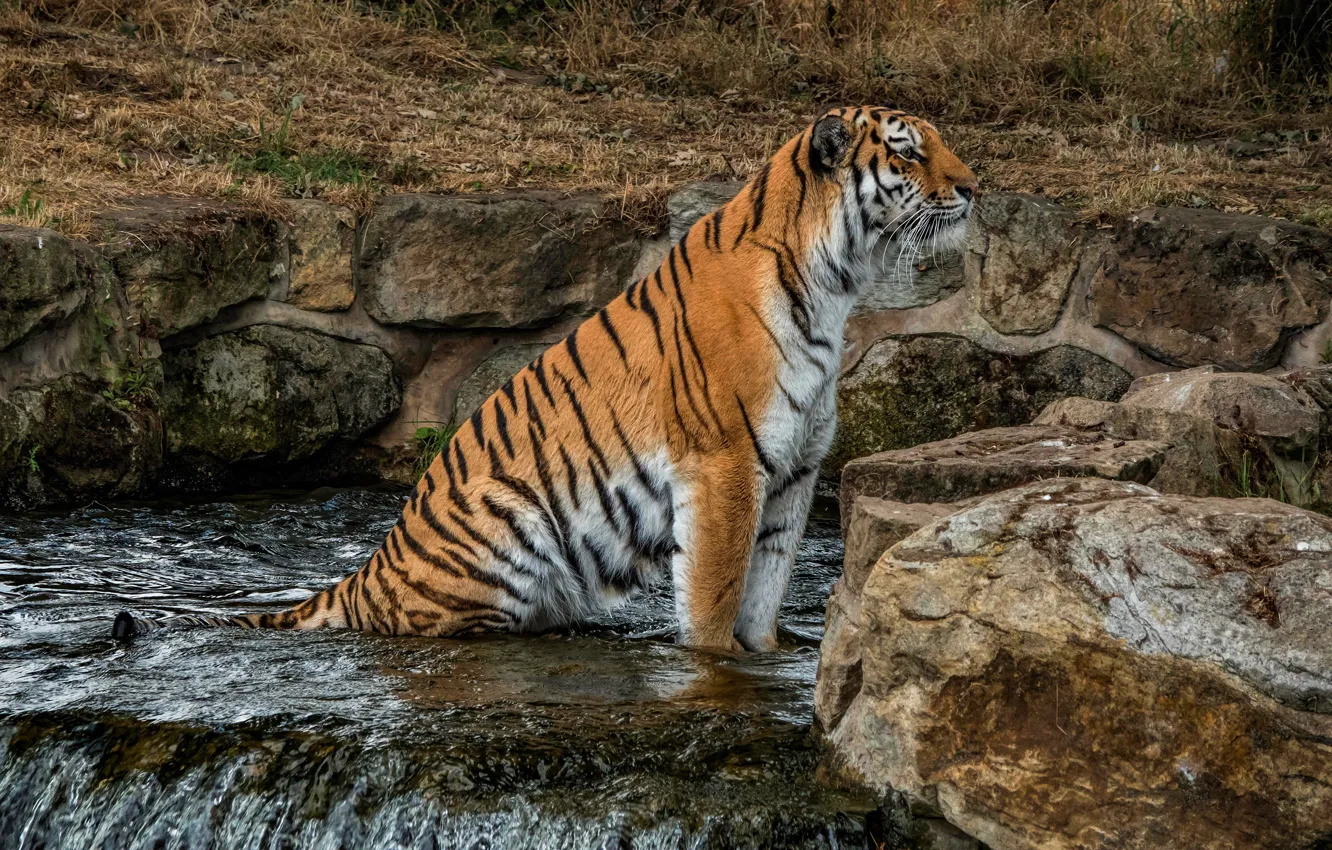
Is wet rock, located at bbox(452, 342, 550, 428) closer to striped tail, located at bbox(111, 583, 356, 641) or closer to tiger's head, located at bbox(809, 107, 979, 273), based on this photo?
striped tail, located at bbox(111, 583, 356, 641)

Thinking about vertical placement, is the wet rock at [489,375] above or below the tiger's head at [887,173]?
below

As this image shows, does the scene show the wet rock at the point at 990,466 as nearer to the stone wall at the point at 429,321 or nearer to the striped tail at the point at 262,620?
the striped tail at the point at 262,620

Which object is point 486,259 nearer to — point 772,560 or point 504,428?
point 504,428

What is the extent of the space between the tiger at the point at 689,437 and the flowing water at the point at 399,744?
161 millimetres

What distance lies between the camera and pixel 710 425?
4.01m

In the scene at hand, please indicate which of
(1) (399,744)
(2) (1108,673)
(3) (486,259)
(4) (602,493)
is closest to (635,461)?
(4) (602,493)

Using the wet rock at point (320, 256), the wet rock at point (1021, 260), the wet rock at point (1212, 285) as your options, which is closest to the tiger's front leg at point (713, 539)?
the wet rock at point (1021, 260)

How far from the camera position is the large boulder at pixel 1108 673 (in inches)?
95.5

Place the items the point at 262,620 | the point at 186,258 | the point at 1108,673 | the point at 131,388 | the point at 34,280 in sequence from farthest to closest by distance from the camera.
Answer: the point at 186,258 < the point at 131,388 < the point at 34,280 < the point at 262,620 < the point at 1108,673

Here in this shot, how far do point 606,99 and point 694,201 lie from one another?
248cm

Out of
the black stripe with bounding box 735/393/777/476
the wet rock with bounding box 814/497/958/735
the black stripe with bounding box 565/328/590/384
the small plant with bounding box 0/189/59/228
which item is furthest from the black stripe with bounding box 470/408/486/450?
the small plant with bounding box 0/189/59/228

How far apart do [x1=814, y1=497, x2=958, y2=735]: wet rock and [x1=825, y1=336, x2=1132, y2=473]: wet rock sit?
284 centimetres

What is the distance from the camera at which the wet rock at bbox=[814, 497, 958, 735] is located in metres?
3.02

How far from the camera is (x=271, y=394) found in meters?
6.21
